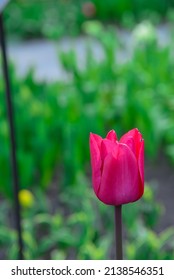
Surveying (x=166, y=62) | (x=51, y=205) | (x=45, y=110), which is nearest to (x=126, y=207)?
(x=51, y=205)

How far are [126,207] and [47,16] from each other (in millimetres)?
4095

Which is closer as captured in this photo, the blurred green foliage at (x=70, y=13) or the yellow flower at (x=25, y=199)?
the yellow flower at (x=25, y=199)

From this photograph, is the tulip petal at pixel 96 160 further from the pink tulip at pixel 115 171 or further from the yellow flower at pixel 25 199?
the yellow flower at pixel 25 199

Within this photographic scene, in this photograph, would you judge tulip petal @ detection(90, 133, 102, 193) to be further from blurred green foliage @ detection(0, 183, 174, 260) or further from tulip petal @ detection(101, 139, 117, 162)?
blurred green foliage @ detection(0, 183, 174, 260)

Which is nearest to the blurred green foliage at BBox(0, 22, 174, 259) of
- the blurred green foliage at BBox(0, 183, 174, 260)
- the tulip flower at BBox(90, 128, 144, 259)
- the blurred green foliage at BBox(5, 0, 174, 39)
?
the blurred green foliage at BBox(0, 183, 174, 260)

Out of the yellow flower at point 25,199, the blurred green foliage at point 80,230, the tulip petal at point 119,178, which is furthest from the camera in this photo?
the yellow flower at point 25,199

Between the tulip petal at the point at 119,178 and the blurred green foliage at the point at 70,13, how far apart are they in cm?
482

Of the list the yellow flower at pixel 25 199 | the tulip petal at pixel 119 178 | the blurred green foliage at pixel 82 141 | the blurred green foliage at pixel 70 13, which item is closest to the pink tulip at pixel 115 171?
the tulip petal at pixel 119 178

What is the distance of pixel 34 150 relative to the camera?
269cm

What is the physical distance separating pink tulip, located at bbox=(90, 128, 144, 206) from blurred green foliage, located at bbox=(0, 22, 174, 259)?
65cm

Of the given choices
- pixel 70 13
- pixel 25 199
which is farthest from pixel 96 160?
pixel 70 13

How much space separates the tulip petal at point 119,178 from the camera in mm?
1072

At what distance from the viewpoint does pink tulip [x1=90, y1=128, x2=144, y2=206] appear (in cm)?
107
